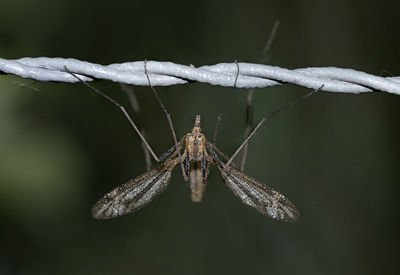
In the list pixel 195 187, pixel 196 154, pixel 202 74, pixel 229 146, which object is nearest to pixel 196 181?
pixel 195 187

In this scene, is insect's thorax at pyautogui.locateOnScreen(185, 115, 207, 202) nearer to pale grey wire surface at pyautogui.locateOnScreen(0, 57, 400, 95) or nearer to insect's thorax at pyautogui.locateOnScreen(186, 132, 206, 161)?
insect's thorax at pyautogui.locateOnScreen(186, 132, 206, 161)

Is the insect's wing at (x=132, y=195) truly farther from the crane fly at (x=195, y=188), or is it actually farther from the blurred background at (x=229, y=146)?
the blurred background at (x=229, y=146)

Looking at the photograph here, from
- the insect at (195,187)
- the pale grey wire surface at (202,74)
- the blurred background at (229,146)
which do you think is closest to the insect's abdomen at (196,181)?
the insect at (195,187)

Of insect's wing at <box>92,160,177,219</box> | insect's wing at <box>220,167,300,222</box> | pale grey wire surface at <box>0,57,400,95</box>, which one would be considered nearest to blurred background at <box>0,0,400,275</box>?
insect's wing at <box>92,160,177,219</box>

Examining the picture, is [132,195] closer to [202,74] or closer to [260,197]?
[260,197]
